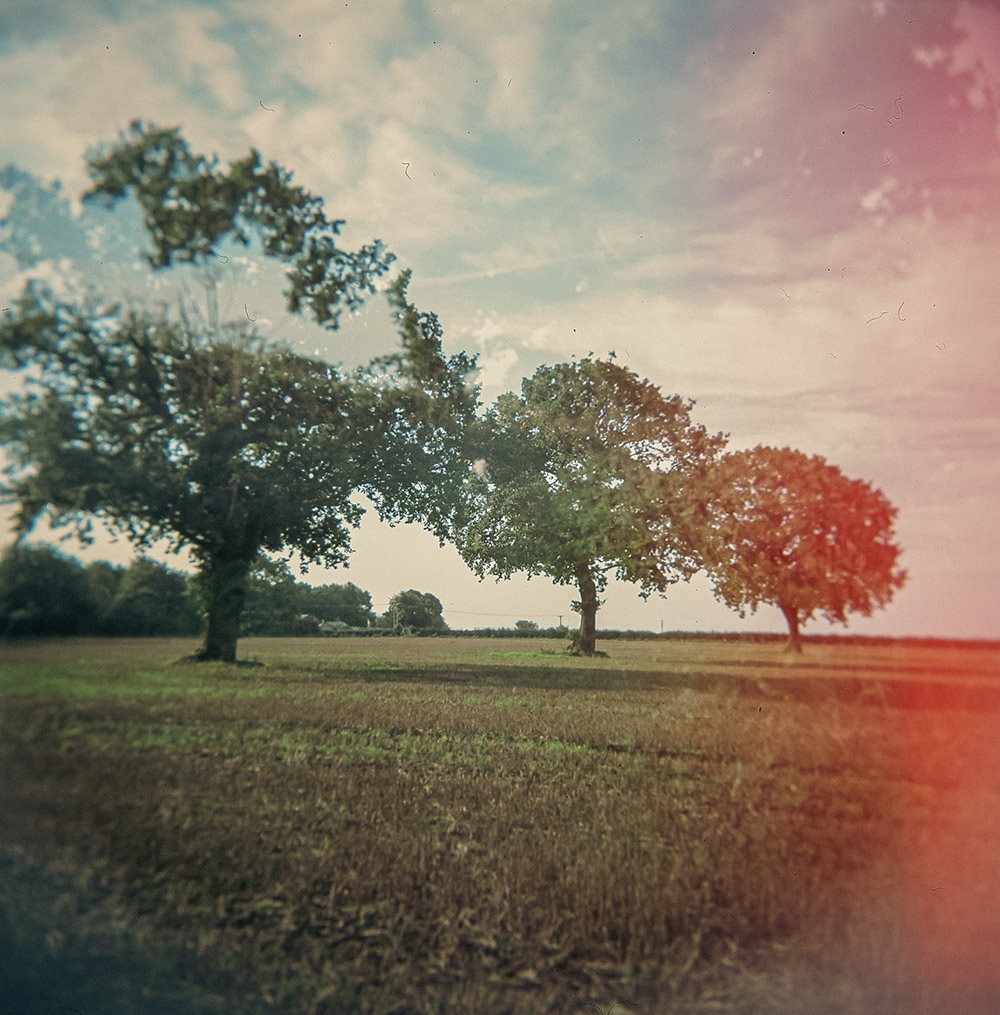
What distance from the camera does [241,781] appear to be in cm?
402

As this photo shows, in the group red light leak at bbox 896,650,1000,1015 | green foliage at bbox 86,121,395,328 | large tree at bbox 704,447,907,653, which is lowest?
red light leak at bbox 896,650,1000,1015

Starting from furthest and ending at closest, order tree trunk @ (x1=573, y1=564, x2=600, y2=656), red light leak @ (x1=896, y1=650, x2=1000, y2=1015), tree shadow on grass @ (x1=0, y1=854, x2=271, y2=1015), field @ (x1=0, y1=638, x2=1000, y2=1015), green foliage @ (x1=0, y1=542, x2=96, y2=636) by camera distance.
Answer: tree trunk @ (x1=573, y1=564, x2=600, y2=656) < red light leak @ (x1=896, y1=650, x2=1000, y2=1015) < field @ (x1=0, y1=638, x2=1000, y2=1015) < tree shadow on grass @ (x1=0, y1=854, x2=271, y2=1015) < green foliage @ (x1=0, y1=542, x2=96, y2=636)

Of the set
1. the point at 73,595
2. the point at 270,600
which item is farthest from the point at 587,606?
the point at 73,595

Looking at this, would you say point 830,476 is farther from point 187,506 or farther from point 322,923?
point 322,923

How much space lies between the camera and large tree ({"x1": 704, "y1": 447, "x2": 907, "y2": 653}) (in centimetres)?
390

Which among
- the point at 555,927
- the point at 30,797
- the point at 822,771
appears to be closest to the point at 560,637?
the point at 555,927

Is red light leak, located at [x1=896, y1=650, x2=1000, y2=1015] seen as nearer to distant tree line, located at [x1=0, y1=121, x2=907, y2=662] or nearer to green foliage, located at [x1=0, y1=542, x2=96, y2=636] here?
distant tree line, located at [x1=0, y1=121, x2=907, y2=662]

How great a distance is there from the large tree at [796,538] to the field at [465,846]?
532mm

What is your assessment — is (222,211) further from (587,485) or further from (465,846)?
(465,846)

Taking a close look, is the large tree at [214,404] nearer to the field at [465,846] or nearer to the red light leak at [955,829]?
the field at [465,846]

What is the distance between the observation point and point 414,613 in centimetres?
415

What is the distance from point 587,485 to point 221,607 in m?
3.21

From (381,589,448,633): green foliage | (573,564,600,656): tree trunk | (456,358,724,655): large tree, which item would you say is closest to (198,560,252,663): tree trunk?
(381,589,448,633): green foliage

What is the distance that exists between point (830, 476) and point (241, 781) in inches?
159
